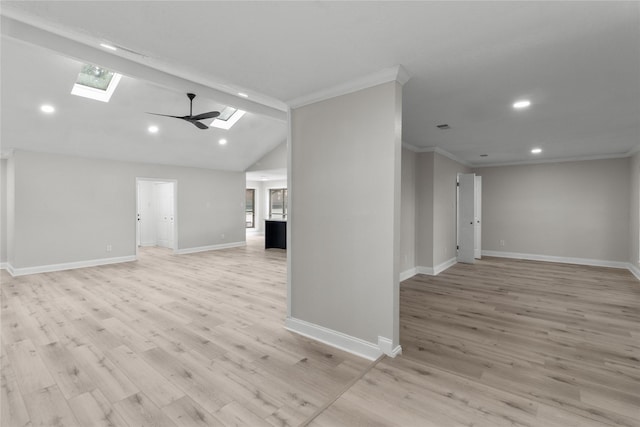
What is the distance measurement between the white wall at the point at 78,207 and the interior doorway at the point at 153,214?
1.41 m

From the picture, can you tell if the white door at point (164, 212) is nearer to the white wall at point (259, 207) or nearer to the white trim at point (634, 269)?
the white wall at point (259, 207)

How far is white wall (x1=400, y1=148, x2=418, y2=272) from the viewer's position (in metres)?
5.17

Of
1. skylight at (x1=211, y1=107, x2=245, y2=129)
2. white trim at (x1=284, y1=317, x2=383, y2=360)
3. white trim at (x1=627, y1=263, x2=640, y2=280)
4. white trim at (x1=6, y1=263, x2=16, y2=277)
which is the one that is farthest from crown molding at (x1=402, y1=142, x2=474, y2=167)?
white trim at (x1=6, y1=263, x2=16, y2=277)

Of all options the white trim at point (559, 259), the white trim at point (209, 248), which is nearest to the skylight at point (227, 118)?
the white trim at point (209, 248)

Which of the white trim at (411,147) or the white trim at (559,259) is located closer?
the white trim at (411,147)

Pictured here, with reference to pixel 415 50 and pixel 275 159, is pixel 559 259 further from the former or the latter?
pixel 275 159

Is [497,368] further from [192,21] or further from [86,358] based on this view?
[86,358]

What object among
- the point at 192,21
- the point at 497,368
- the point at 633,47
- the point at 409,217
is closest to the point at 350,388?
the point at 497,368

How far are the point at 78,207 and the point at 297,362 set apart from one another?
6145mm

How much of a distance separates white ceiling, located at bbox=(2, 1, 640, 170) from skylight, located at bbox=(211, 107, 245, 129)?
2.76 m

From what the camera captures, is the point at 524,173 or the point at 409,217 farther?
the point at 524,173

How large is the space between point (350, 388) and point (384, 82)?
7.43ft

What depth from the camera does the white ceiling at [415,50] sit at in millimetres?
1572

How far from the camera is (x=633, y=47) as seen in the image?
192cm
